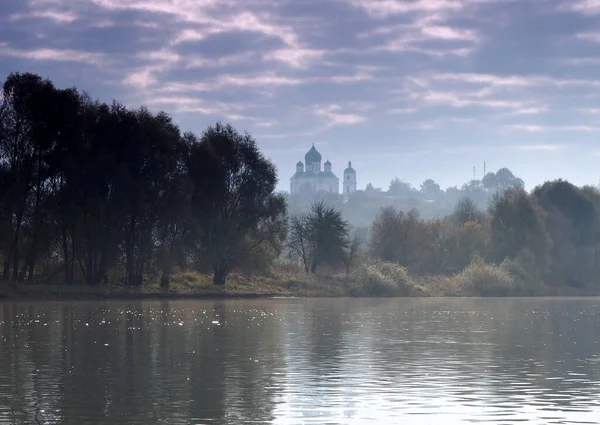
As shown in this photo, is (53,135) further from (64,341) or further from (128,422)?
(128,422)

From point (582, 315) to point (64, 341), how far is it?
4043 cm

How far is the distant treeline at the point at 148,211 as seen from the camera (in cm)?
7950

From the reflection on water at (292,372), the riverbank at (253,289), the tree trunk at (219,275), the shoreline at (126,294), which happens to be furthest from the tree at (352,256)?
the reflection on water at (292,372)

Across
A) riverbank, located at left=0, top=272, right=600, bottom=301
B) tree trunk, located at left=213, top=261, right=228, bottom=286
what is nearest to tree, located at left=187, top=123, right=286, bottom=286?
tree trunk, located at left=213, top=261, right=228, bottom=286

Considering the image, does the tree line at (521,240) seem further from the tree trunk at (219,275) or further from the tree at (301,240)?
the tree trunk at (219,275)

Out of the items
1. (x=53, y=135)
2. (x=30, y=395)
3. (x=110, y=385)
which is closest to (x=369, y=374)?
(x=110, y=385)

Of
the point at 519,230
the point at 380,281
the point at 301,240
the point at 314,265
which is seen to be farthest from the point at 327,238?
the point at 519,230

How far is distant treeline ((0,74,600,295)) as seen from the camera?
79500mm

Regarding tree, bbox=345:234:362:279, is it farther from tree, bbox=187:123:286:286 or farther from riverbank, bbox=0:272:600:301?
tree, bbox=187:123:286:286

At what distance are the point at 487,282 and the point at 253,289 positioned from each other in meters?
30.8

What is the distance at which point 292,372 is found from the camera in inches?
1160

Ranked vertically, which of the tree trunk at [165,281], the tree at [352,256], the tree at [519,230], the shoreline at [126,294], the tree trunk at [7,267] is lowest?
the shoreline at [126,294]

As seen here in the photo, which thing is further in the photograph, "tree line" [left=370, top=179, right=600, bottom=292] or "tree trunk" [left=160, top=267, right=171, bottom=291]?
"tree line" [left=370, top=179, right=600, bottom=292]

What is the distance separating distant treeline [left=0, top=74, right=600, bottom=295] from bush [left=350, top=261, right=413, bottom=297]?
0.13m
